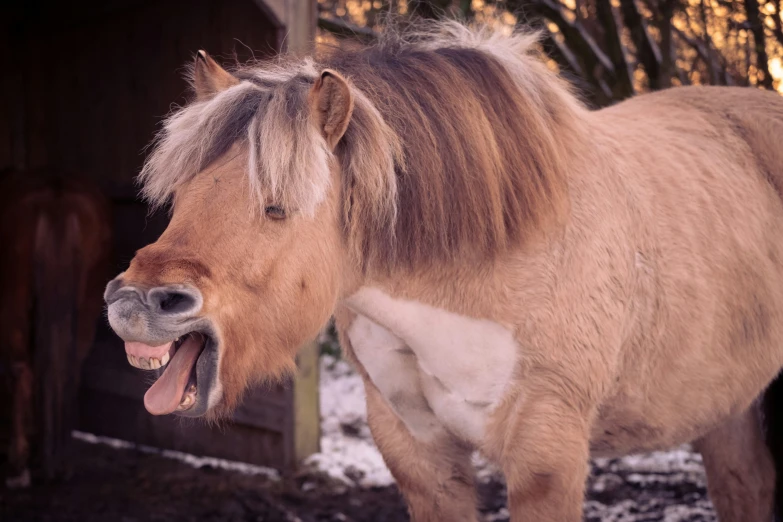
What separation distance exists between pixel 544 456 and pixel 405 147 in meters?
0.91

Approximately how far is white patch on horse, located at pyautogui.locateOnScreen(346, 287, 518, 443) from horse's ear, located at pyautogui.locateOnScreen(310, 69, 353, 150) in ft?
1.50

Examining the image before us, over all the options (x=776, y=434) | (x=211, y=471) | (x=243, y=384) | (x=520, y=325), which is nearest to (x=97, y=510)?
(x=211, y=471)

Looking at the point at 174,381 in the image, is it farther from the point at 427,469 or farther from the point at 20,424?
the point at 20,424

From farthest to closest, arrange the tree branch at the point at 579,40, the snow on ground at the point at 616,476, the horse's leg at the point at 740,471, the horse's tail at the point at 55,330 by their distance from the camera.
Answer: the tree branch at the point at 579,40 < the horse's tail at the point at 55,330 < the snow on ground at the point at 616,476 < the horse's leg at the point at 740,471

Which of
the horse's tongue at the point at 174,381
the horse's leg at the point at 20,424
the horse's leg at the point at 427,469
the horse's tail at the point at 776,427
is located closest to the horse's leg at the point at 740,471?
the horse's tail at the point at 776,427

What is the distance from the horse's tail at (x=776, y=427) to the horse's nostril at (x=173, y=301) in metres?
2.52

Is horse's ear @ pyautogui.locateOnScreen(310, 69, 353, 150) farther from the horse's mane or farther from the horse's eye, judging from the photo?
the horse's eye

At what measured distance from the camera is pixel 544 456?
85.5 inches

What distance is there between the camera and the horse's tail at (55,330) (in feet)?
15.2

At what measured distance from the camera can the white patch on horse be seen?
2.20m

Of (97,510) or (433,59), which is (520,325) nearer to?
(433,59)

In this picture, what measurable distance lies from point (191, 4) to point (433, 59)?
348 cm

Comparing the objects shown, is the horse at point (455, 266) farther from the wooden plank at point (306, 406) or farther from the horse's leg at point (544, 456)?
the wooden plank at point (306, 406)

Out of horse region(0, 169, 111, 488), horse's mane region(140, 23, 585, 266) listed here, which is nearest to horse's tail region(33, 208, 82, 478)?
horse region(0, 169, 111, 488)
